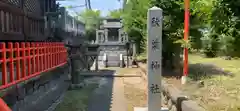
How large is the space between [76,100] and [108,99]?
2.87 ft

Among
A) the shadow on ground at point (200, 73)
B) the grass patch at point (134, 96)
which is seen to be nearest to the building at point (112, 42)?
the shadow on ground at point (200, 73)

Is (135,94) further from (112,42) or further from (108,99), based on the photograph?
(112,42)

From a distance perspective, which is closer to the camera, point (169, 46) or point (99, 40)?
point (169, 46)

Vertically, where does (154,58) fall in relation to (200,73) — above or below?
above

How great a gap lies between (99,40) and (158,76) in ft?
56.1

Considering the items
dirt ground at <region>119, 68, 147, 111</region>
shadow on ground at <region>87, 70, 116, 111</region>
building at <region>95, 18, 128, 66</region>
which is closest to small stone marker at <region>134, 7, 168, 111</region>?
dirt ground at <region>119, 68, 147, 111</region>

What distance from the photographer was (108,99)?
7.65 m

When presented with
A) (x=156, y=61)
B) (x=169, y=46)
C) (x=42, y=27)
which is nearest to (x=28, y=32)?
(x=42, y=27)

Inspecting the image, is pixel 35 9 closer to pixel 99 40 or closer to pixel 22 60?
pixel 22 60

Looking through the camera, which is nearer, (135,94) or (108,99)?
(108,99)

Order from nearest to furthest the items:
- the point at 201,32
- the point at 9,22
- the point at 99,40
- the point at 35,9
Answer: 1. the point at 9,22
2. the point at 35,9
3. the point at 201,32
4. the point at 99,40

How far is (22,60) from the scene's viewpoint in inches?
208

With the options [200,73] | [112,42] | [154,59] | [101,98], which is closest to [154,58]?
[154,59]

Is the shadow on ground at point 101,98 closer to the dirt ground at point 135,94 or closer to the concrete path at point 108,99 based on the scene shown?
the concrete path at point 108,99
